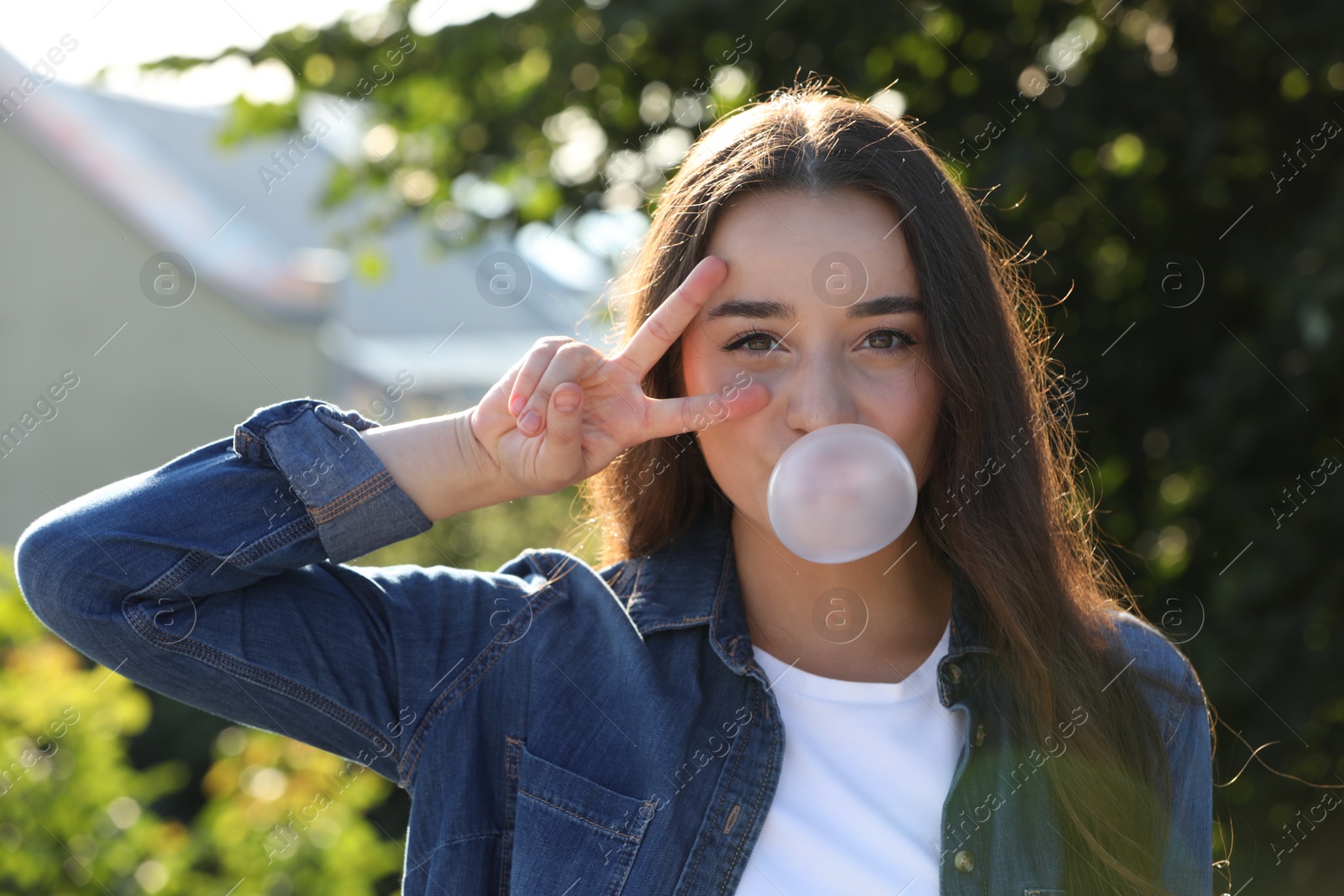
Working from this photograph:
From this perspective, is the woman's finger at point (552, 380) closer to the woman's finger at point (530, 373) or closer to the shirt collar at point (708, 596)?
the woman's finger at point (530, 373)

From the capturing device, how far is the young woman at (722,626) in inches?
62.9

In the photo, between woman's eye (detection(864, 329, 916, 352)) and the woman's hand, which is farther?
woman's eye (detection(864, 329, 916, 352))

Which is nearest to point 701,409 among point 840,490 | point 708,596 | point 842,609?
point 840,490

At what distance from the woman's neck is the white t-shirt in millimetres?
42

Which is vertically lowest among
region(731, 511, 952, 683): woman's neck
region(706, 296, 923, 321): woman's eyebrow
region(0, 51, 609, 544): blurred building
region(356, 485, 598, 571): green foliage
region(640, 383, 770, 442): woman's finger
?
region(0, 51, 609, 544): blurred building

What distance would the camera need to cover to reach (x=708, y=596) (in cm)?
188

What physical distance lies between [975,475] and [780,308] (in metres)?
0.49

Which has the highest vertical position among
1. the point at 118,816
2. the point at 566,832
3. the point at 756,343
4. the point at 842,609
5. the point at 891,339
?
the point at 891,339

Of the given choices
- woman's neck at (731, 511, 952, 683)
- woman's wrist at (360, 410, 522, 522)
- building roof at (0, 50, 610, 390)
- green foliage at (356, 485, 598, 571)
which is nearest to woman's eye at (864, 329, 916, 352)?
woman's neck at (731, 511, 952, 683)

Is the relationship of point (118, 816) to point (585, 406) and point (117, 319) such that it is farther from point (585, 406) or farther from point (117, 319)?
point (117, 319)

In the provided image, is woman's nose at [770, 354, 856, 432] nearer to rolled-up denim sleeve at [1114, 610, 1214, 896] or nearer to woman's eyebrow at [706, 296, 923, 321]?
woman's eyebrow at [706, 296, 923, 321]

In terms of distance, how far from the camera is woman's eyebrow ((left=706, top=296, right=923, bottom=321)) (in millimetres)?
1666

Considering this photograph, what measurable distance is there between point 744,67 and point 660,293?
175 centimetres

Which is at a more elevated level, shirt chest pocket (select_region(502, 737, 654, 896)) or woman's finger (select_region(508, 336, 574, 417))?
woman's finger (select_region(508, 336, 574, 417))
